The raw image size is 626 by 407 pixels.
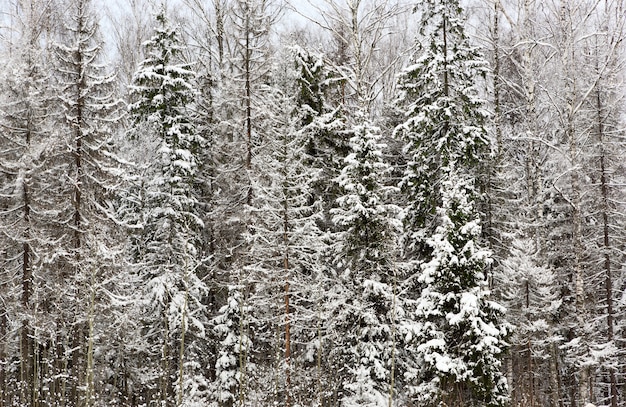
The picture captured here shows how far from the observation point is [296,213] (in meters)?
17.9

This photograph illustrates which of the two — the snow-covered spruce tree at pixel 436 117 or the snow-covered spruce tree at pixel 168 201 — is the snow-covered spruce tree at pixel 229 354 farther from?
the snow-covered spruce tree at pixel 436 117

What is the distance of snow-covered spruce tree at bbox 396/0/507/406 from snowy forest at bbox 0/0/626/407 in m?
0.08

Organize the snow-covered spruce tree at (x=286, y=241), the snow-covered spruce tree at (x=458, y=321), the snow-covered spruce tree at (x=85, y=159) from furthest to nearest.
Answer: the snow-covered spruce tree at (x=286, y=241) → the snow-covered spruce tree at (x=85, y=159) → the snow-covered spruce tree at (x=458, y=321)

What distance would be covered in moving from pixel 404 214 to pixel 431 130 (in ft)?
10.2

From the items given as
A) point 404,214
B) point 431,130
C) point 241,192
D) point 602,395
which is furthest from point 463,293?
point 602,395

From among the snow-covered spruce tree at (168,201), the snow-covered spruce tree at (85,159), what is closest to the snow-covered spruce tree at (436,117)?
the snow-covered spruce tree at (168,201)

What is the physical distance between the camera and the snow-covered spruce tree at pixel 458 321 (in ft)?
45.3

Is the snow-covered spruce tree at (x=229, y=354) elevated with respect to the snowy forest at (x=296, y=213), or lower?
lower

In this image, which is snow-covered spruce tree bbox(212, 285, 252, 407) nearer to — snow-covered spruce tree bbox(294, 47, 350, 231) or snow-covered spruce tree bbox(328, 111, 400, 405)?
snow-covered spruce tree bbox(328, 111, 400, 405)

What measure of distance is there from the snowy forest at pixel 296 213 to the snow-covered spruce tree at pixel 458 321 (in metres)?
0.06

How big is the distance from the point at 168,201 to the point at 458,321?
1150cm

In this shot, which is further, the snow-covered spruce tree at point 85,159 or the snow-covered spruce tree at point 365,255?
the snow-covered spruce tree at point 85,159

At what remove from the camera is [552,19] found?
20484 mm

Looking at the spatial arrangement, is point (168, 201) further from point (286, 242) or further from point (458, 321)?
point (458, 321)
